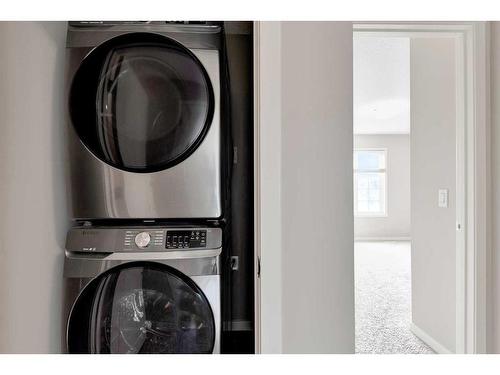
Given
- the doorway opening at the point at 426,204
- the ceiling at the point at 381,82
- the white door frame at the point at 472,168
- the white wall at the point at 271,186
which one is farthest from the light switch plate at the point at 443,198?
the white wall at the point at 271,186

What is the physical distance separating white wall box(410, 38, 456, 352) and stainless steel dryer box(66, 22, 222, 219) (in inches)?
63.3

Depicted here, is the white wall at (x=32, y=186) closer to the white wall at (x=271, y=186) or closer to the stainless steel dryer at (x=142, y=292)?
the stainless steel dryer at (x=142, y=292)

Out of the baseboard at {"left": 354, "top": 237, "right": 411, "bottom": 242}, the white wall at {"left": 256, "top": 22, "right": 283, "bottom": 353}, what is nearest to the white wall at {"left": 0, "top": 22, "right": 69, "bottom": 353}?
the white wall at {"left": 256, "top": 22, "right": 283, "bottom": 353}

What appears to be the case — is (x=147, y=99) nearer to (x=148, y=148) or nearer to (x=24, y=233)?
(x=148, y=148)

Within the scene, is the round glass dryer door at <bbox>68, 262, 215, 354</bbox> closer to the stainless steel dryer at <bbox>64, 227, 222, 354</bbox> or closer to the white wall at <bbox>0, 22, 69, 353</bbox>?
the stainless steel dryer at <bbox>64, 227, 222, 354</bbox>

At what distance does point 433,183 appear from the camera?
2285 mm

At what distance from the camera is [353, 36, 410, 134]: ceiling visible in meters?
3.12

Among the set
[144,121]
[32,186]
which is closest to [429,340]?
[144,121]

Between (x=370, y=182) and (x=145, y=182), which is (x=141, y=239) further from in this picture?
(x=370, y=182)

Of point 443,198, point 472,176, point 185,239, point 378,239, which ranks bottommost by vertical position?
point 378,239

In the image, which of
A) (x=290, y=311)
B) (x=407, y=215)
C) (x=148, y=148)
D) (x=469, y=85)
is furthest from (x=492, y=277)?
(x=407, y=215)

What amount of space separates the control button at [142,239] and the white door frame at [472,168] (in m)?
1.48

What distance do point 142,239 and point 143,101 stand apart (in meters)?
0.46

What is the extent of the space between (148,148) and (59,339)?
676 mm
